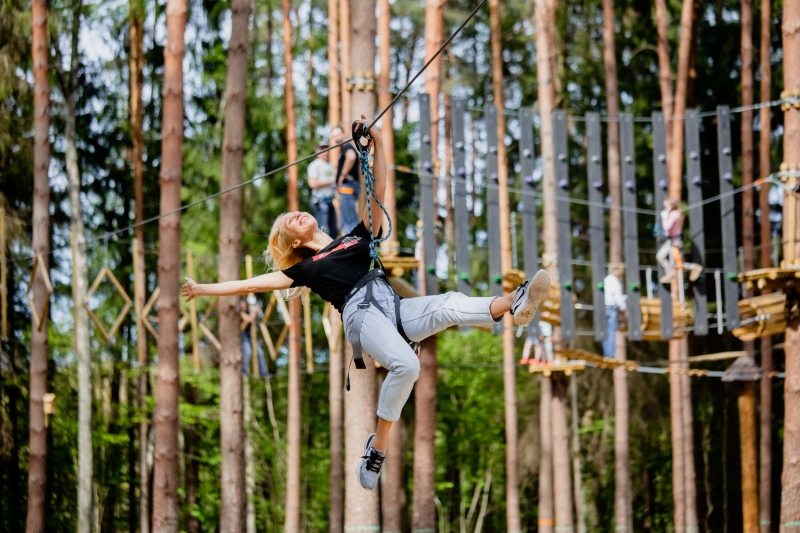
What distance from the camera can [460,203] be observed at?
38.8 feet

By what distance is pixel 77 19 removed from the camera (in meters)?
19.8

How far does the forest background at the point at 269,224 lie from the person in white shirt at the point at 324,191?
26.0ft

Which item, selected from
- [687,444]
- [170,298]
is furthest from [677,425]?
[170,298]

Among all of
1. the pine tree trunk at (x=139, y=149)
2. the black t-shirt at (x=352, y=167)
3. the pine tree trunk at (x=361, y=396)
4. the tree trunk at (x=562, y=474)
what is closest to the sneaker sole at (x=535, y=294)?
the pine tree trunk at (x=361, y=396)

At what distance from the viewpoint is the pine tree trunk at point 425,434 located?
37.8ft

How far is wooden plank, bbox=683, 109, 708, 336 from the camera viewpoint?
39.9 ft

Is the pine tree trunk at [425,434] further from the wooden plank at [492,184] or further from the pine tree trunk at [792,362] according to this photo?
the pine tree trunk at [792,362]

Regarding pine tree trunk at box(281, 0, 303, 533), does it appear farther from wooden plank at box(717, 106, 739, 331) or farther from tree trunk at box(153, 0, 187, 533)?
wooden plank at box(717, 106, 739, 331)

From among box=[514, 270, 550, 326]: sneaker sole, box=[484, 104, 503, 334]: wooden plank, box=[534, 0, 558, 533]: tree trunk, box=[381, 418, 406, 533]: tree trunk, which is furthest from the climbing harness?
box=[534, 0, 558, 533]: tree trunk

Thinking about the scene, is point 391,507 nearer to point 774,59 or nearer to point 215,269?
point 215,269

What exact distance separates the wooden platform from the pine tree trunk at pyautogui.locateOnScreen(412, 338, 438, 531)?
316 cm

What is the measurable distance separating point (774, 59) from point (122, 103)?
12.5m

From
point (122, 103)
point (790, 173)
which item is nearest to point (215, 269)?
point (122, 103)

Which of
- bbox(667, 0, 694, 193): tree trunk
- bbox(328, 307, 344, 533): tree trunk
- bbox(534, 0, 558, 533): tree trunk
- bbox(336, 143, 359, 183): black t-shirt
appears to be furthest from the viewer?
bbox(667, 0, 694, 193): tree trunk
